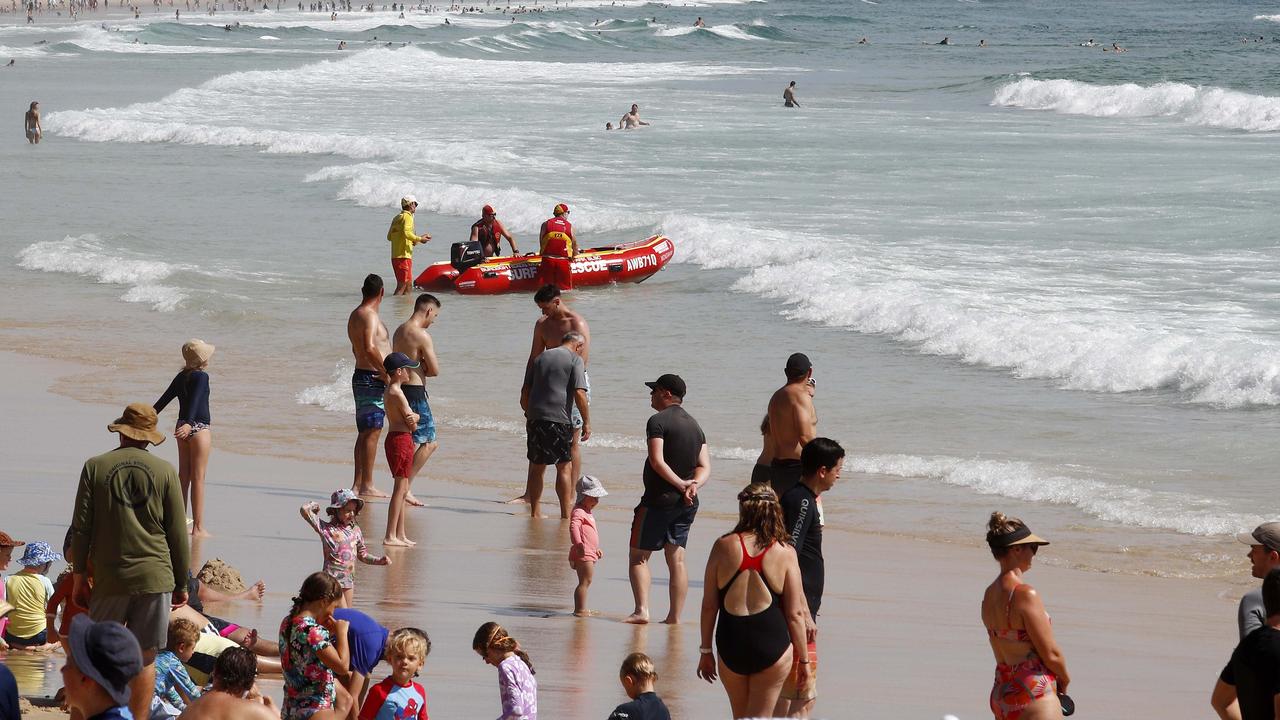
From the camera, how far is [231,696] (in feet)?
15.7

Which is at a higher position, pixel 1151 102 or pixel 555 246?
pixel 1151 102

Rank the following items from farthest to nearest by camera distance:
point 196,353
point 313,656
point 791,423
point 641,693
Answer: point 196,353 → point 791,423 → point 313,656 → point 641,693

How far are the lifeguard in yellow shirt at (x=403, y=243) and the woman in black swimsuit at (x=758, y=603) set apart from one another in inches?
551

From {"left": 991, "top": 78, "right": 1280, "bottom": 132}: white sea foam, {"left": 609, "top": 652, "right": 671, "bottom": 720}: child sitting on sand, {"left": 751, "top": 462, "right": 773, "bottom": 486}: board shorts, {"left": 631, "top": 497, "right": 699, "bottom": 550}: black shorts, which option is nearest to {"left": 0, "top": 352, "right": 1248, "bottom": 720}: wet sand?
{"left": 631, "top": 497, "right": 699, "bottom": 550}: black shorts

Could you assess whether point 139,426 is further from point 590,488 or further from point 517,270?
point 517,270

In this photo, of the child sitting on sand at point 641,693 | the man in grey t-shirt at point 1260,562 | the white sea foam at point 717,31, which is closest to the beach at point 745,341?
the child sitting on sand at point 641,693

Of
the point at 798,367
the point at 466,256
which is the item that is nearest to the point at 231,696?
the point at 798,367

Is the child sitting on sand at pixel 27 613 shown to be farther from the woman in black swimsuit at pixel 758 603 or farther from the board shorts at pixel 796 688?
the board shorts at pixel 796 688

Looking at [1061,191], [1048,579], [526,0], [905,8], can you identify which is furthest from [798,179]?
[526,0]

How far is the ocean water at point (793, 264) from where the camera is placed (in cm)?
1238

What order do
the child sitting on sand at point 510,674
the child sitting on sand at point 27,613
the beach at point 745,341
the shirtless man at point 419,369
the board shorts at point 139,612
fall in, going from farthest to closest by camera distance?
the shirtless man at point 419,369, the beach at point 745,341, the child sitting on sand at point 27,613, the board shorts at point 139,612, the child sitting on sand at point 510,674

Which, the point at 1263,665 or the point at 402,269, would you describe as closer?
the point at 1263,665

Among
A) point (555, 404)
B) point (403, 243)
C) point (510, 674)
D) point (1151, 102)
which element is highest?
point (1151, 102)

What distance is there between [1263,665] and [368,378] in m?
6.95
